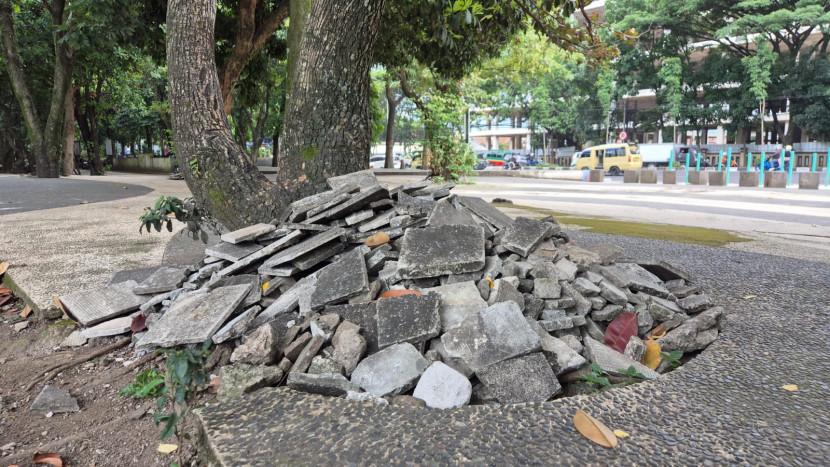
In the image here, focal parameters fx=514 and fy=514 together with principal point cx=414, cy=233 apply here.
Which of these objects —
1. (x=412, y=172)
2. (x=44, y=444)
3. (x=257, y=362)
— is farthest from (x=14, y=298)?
(x=412, y=172)

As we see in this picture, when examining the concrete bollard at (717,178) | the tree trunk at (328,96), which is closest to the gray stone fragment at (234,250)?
the tree trunk at (328,96)

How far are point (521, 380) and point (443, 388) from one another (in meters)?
0.31

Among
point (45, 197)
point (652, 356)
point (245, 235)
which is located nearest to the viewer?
point (652, 356)

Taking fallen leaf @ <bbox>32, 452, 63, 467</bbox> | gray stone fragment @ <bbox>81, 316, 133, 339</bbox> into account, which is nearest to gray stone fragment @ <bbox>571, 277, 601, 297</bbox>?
fallen leaf @ <bbox>32, 452, 63, 467</bbox>

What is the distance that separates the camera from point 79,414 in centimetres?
231

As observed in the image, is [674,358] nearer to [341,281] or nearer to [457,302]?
[457,302]

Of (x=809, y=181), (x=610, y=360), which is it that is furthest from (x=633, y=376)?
(x=809, y=181)

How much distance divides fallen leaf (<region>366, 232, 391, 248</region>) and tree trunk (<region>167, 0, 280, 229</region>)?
1.24 m

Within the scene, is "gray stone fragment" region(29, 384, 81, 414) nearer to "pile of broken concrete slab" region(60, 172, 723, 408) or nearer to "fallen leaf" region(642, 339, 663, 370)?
"pile of broken concrete slab" region(60, 172, 723, 408)

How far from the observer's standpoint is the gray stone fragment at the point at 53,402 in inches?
91.7

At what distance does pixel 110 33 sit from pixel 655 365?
28.4 ft

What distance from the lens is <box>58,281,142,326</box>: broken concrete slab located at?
3.03 metres

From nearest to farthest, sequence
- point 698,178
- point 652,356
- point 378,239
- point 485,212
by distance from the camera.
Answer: point 652,356 < point 378,239 < point 485,212 < point 698,178

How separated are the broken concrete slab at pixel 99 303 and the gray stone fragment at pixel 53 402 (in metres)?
0.64
